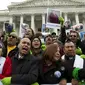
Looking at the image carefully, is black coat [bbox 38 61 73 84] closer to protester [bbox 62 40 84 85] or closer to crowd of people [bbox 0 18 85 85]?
crowd of people [bbox 0 18 85 85]

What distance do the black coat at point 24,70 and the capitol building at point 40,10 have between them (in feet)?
181

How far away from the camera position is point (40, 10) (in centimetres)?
6206

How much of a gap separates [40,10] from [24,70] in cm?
5723

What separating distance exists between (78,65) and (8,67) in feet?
4.85

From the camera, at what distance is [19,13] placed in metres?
62.1

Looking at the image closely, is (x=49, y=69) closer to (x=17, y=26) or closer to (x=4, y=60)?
(x=4, y=60)

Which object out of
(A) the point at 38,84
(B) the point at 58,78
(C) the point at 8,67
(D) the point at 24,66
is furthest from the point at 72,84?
(C) the point at 8,67

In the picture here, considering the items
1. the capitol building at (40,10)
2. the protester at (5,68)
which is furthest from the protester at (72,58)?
the capitol building at (40,10)

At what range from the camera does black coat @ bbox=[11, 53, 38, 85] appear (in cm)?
520

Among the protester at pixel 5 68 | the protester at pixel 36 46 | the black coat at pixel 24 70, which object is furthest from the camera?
the protester at pixel 36 46

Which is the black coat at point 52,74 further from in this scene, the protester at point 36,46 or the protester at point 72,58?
the protester at point 36,46

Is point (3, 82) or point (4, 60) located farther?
point (4, 60)

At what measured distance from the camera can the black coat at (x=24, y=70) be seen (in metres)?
5.20

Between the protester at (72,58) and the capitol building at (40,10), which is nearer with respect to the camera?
the protester at (72,58)
